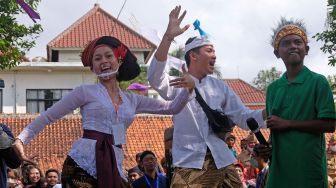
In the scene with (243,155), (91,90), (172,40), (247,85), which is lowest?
(243,155)

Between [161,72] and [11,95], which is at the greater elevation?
[11,95]

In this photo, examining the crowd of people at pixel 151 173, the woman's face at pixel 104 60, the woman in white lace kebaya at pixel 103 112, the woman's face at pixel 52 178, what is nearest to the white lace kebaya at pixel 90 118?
the woman in white lace kebaya at pixel 103 112

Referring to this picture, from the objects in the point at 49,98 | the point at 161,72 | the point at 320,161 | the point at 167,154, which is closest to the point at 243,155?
the point at 167,154

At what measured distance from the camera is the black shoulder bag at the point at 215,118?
544 centimetres

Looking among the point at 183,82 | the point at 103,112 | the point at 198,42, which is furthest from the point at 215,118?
the point at 103,112

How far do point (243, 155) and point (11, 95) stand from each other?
2247 cm

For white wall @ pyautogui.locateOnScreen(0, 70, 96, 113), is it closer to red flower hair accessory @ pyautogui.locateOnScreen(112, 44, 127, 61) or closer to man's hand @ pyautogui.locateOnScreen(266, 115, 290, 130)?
red flower hair accessory @ pyautogui.locateOnScreen(112, 44, 127, 61)

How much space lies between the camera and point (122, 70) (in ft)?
17.2

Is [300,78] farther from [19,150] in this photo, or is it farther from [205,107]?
[19,150]

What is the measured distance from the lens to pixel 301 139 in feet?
13.8

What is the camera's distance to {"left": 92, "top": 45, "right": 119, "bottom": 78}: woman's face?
16.5 ft

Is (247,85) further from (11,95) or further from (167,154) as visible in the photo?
(167,154)

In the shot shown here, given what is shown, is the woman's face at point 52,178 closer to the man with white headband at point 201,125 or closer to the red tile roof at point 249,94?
the man with white headband at point 201,125

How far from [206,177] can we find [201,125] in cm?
44
